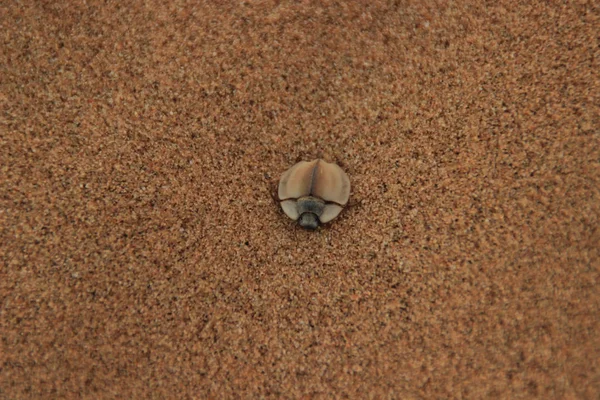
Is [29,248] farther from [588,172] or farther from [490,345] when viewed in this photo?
[588,172]

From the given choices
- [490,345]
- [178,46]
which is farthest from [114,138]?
[490,345]

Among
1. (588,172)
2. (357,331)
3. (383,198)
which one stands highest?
(588,172)

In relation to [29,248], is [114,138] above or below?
above
